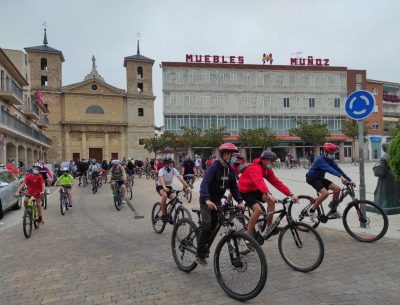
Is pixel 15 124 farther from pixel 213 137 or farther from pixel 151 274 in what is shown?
pixel 151 274

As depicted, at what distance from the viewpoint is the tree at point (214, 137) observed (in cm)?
4444

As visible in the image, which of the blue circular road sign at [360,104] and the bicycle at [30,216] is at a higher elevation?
the blue circular road sign at [360,104]

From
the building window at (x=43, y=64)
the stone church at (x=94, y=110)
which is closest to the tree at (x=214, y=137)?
the stone church at (x=94, y=110)

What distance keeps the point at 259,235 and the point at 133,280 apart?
81.3 inches

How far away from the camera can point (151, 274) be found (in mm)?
4699

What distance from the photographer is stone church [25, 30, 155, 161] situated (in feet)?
178

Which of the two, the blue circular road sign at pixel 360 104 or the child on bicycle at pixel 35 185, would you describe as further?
the child on bicycle at pixel 35 185

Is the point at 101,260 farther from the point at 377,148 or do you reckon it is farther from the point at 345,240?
the point at 377,148

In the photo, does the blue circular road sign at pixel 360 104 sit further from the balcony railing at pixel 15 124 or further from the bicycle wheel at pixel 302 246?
the balcony railing at pixel 15 124

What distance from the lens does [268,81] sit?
51.5 meters

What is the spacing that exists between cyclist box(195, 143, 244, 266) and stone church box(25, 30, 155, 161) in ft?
173

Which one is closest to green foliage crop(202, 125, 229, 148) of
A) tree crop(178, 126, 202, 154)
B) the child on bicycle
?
tree crop(178, 126, 202, 154)

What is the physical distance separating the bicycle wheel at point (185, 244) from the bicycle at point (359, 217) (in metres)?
2.01

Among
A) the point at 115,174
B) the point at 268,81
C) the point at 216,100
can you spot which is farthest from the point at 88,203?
the point at 268,81
